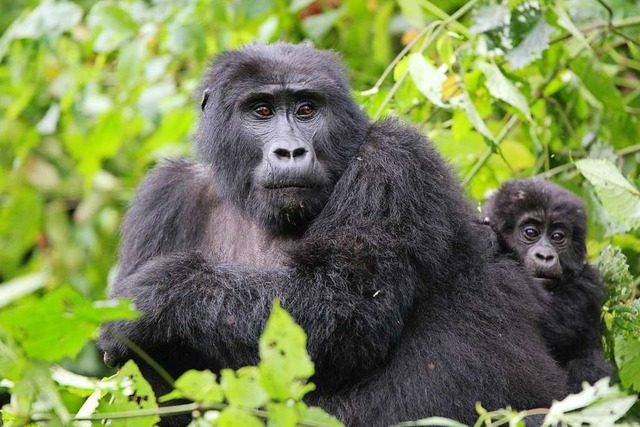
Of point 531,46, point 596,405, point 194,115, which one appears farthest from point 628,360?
point 194,115

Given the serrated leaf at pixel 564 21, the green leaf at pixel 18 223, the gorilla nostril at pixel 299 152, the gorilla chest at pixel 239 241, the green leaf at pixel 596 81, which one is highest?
the serrated leaf at pixel 564 21

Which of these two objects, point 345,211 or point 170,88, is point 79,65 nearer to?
point 170,88

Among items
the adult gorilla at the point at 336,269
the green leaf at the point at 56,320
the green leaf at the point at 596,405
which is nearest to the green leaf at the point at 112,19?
the adult gorilla at the point at 336,269

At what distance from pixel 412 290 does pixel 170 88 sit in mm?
3213

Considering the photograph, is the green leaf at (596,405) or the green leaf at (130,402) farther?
the green leaf at (130,402)

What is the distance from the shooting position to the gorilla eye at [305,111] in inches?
144

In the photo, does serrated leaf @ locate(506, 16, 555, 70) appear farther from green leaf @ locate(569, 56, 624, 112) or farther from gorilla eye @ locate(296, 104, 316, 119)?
gorilla eye @ locate(296, 104, 316, 119)

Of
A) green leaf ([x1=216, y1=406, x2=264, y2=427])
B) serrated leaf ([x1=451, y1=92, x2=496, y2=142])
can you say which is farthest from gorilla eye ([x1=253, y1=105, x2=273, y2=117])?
green leaf ([x1=216, y1=406, x2=264, y2=427])

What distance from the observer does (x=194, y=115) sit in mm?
5723

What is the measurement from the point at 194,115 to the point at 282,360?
3.83 meters

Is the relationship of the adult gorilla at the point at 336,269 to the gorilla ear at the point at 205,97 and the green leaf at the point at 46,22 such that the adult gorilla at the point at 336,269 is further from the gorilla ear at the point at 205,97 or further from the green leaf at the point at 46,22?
the green leaf at the point at 46,22

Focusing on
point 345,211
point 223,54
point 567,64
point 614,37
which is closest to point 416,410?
point 345,211

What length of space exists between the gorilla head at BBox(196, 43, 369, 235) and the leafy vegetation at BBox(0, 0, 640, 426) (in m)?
0.43

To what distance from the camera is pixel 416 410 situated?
331cm
